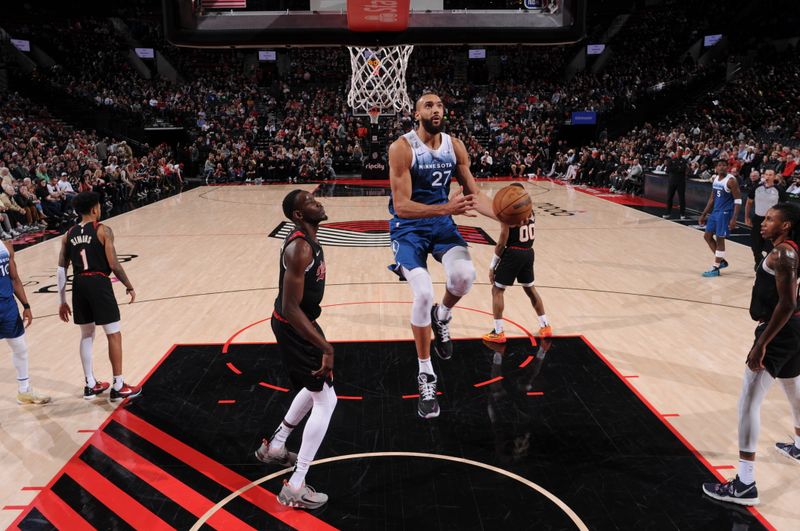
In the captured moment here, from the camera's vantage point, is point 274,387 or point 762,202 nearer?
point 274,387

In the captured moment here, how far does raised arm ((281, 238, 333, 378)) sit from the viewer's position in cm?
329

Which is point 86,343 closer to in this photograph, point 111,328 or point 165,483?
point 111,328

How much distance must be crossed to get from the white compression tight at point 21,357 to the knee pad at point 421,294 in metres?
3.02

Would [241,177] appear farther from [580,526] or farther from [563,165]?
[580,526]

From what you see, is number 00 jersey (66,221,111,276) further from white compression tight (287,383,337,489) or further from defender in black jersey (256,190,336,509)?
white compression tight (287,383,337,489)

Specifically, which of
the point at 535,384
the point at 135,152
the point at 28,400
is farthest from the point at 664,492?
the point at 135,152

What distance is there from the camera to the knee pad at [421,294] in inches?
169

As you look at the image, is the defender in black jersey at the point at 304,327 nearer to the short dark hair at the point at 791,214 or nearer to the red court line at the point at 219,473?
the red court line at the point at 219,473

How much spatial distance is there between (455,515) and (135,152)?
81.9 ft

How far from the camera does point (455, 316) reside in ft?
23.7

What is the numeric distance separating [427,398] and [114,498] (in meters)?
2.03

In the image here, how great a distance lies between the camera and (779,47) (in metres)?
26.8

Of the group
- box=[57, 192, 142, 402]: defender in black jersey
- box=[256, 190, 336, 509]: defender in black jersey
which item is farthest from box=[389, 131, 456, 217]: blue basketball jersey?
box=[57, 192, 142, 402]: defender in black jersey

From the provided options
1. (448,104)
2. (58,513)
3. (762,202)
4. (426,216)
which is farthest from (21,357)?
(448,104)
